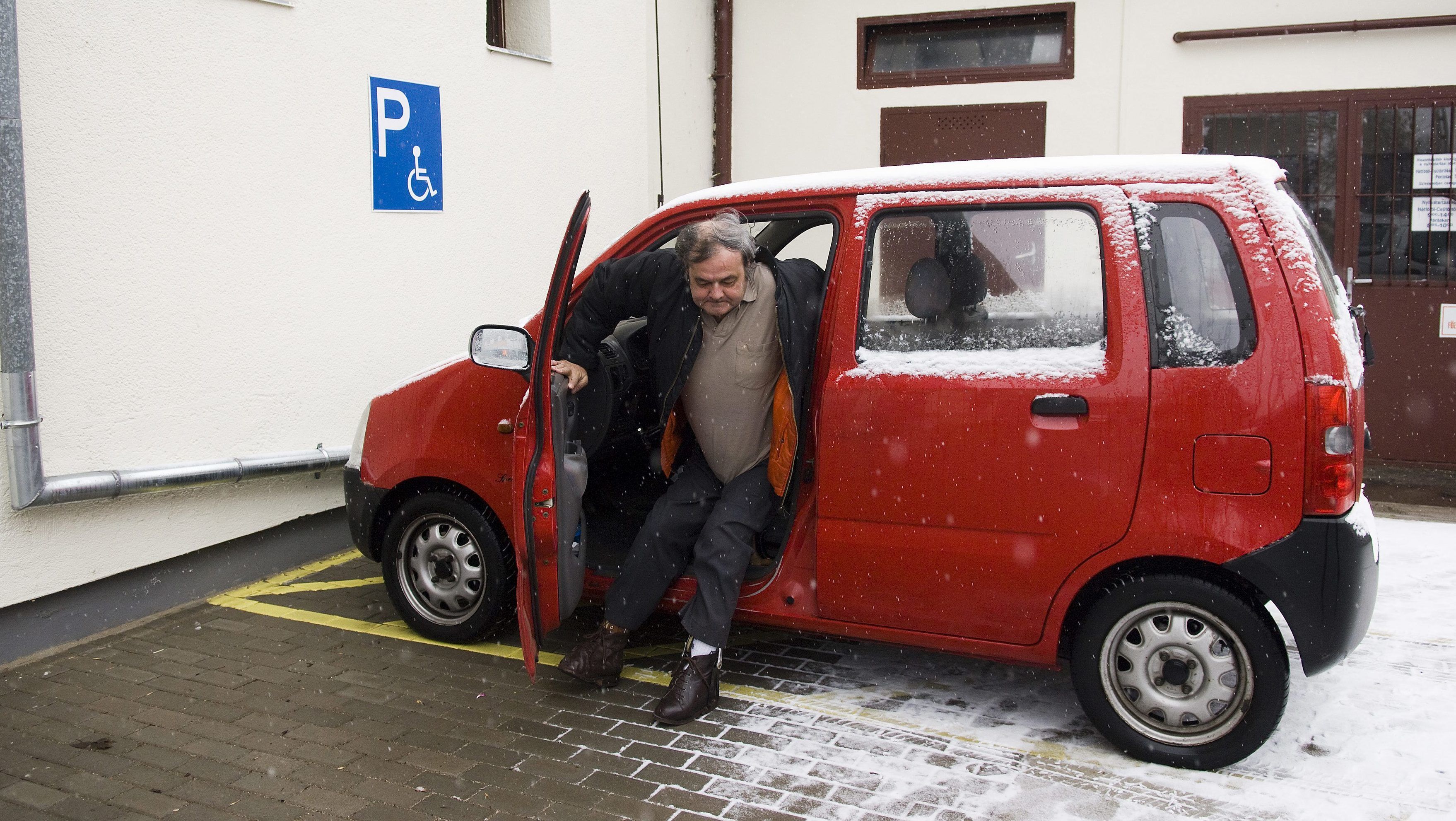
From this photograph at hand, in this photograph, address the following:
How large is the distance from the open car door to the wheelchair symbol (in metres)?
2.78

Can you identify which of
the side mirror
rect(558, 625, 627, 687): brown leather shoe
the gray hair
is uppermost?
the gray hair

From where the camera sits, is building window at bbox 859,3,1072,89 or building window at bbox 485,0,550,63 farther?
building window at bbox 859,3,1072,89

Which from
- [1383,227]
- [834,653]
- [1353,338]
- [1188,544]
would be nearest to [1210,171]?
[1353,338]

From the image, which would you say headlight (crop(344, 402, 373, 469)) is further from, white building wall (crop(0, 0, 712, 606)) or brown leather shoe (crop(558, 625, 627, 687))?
brown leather shoe (crop(558, 625, 627, 687))

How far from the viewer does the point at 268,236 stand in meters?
5.30

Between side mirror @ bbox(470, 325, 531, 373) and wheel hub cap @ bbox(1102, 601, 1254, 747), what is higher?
side mirror @ bbox(470, 325, 531, 373)

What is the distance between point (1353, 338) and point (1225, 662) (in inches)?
42.8

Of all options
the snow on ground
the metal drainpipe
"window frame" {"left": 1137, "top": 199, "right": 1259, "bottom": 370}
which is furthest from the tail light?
the metal drainpipe

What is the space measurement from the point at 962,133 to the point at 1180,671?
6.17m

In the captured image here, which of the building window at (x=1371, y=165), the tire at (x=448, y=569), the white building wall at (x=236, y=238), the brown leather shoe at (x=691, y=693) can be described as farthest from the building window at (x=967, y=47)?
the brown leather shoe at (x=691, y=693)

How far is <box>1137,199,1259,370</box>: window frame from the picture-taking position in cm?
312

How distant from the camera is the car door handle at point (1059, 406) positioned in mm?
3262

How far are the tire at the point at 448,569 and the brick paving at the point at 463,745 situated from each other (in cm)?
13

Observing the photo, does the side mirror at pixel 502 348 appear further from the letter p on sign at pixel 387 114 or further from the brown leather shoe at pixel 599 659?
the letter p on sign at pixel 387 114
